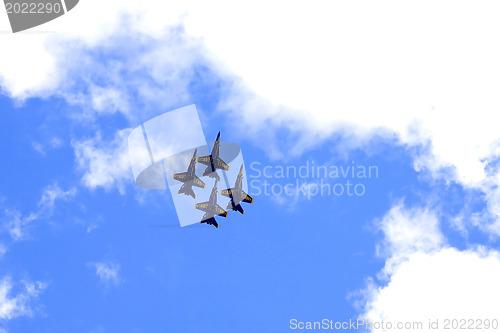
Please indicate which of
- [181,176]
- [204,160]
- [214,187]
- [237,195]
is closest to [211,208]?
[214,187]

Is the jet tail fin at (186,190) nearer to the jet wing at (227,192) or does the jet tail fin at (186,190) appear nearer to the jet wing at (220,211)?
the jet wing at (227,192)

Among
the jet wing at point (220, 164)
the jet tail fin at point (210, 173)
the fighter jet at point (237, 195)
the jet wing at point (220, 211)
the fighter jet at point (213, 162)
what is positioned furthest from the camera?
the jet wing at point (220, 211)

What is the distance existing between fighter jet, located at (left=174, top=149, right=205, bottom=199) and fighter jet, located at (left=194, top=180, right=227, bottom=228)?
7.11ft

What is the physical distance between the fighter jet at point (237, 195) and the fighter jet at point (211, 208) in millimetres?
1558

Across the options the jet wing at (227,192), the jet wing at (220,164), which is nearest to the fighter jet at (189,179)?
the jet wing at (227,192)

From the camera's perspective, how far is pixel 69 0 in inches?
3802

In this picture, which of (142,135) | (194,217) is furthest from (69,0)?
(194,217)

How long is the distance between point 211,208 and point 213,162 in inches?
399

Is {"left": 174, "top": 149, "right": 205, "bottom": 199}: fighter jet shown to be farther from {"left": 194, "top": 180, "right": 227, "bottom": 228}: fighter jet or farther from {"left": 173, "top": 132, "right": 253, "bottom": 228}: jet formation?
{"left": 194, "top": 180, "right": 227, "bottom": 228}: fighter jet

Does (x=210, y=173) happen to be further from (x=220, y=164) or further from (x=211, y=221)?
(x=211, y=221)

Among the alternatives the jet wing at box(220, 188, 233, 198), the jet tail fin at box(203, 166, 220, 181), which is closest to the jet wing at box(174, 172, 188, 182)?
the jet tail fin at box(203, 166, 220, 181)

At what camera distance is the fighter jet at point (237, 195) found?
270ft

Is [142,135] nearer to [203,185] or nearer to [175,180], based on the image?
[175,180]

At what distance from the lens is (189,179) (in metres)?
77.7
